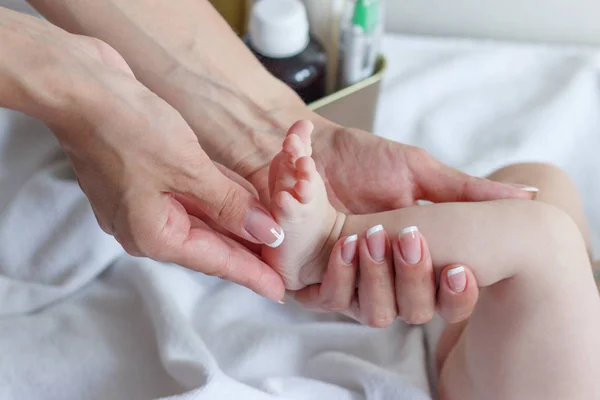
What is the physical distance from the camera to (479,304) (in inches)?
24.3

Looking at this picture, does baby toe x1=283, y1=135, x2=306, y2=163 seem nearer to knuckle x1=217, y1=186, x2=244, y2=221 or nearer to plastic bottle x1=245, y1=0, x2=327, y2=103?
knuckle x1=217, y1=186, x2=244, y2=221

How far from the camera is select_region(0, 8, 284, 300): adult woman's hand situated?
1.44ft

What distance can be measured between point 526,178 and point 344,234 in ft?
0.83

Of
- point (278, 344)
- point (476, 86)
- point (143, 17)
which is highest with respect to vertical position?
point (143, 17)

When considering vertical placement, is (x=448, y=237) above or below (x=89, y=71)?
below

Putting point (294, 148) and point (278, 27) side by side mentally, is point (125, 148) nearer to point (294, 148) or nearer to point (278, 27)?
point (294, 148)

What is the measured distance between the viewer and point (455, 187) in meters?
0.63

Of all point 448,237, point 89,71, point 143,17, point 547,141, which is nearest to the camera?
point 89,71

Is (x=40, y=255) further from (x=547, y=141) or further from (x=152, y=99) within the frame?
(x=547, y=141)

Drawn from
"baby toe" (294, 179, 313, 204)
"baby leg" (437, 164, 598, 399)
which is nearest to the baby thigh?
"baby leg" (437, 164, 598, 399)

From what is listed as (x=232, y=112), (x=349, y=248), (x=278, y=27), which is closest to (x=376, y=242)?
(x=349, y=248)

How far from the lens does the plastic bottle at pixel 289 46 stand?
2.52 ft

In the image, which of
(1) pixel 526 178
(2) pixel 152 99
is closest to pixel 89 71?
(2) pixel 152 99

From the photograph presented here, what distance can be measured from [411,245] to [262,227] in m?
0.13
